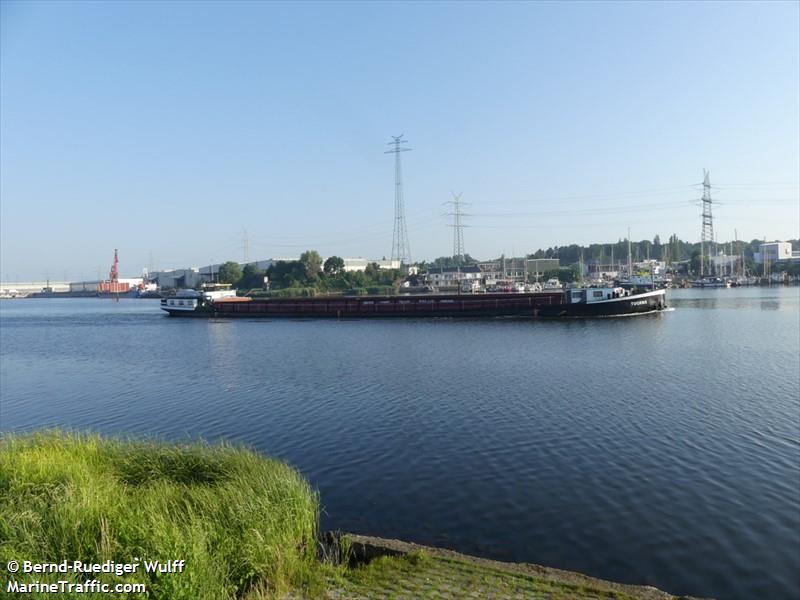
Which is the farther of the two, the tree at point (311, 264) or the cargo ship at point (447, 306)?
the tree at point (311, 264)

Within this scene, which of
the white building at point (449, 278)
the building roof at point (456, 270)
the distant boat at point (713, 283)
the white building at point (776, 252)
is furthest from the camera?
the white building at point (776, 252)

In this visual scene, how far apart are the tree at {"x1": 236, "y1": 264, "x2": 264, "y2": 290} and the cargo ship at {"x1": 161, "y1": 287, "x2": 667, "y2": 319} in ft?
208

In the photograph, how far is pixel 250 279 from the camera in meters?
158

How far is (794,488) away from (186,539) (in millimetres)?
14099

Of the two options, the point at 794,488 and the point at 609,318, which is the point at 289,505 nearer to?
the point at 794,488

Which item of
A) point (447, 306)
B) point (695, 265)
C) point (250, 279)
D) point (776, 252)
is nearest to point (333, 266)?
point (250, 279)

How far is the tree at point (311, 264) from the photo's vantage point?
142 metres

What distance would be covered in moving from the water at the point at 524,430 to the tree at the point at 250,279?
4491 inches

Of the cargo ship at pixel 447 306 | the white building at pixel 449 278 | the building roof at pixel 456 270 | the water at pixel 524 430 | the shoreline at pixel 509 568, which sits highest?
the building roof at pixel 456 270

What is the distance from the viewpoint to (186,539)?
24.3ft

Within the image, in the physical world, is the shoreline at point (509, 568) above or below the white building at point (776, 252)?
below

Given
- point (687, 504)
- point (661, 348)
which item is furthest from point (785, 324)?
point (687, 504)

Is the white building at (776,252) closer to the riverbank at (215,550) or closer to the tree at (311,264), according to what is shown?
the tree at (311,264)

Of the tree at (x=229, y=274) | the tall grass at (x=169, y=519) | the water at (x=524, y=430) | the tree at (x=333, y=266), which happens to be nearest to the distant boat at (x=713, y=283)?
the tree at (x=333, y=266)
